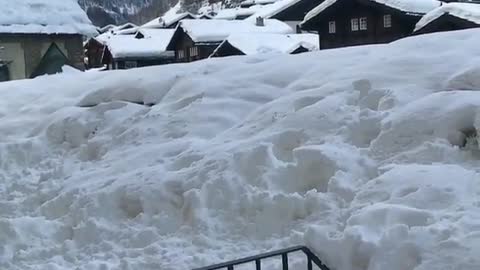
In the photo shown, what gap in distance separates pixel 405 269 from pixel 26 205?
3572mm

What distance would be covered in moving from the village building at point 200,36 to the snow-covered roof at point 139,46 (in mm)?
2352

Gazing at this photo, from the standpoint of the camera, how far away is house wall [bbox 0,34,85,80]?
21.8 metres

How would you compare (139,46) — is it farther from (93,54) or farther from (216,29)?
(93,54)

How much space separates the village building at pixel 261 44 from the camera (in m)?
32.2

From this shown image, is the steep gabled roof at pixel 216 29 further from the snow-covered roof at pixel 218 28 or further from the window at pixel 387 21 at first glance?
the window at pixel 387 21

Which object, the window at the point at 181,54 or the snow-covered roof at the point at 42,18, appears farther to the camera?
the window at the point at 181,54

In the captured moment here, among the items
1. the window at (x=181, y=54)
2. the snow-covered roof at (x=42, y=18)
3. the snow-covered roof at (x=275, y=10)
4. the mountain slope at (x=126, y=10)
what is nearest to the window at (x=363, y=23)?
the snow-covered roof at (x=42, y=18)

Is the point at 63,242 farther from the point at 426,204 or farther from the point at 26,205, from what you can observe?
the point at 426,204

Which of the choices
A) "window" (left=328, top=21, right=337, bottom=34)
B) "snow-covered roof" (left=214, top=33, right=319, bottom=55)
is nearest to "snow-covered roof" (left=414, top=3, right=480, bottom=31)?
"window" (left=328, top=21, right=337, bottom=34)

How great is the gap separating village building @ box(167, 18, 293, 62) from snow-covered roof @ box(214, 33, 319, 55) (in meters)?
2.87

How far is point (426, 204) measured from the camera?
397cm

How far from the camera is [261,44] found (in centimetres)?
3375

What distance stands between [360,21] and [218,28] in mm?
13574

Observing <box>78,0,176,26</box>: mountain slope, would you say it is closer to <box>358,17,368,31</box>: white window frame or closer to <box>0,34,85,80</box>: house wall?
<box>358,17,368,31</box>: white window frame
